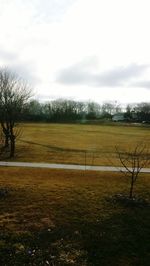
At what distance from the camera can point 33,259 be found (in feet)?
33.1

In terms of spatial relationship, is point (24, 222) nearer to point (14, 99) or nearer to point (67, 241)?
point (67, 241)

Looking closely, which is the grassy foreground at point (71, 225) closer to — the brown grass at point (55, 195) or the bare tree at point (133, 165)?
the brown grass at point (55, 195)

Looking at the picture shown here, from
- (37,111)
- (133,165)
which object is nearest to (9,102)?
(133,165)

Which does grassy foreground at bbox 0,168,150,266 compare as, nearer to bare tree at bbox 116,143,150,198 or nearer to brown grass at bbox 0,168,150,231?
brown grass at bbox 0,168,150,231

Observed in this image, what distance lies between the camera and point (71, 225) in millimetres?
12773

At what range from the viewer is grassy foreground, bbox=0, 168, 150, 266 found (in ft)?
34.2

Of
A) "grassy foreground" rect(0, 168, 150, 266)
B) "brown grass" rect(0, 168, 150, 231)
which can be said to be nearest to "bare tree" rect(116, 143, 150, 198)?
"brown grass" rect(0, 168, 150, 231)

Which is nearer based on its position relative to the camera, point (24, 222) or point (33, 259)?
point (33, 259)

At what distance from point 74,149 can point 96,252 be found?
2837 cm

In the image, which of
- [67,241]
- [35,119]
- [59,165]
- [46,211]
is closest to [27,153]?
[59,165]

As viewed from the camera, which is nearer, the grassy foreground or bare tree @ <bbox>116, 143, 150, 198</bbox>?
the grassy foreground

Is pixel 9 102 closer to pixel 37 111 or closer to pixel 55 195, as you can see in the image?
pixel 55 195

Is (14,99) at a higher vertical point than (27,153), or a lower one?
higher

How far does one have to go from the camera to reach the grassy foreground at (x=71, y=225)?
10414 mm
